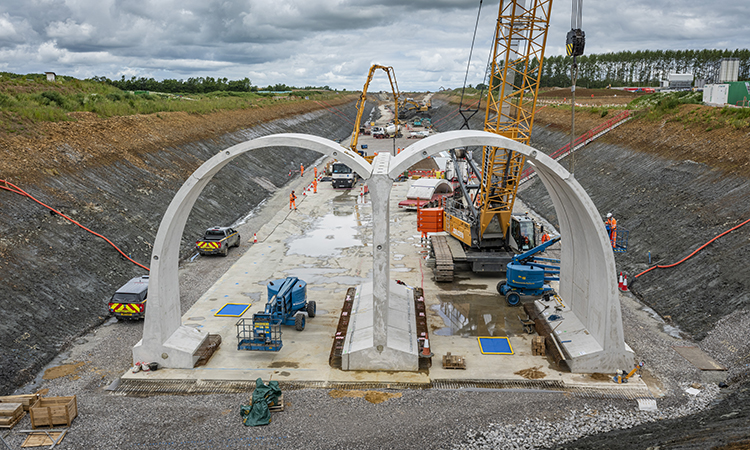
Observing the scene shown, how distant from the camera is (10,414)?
1150cm

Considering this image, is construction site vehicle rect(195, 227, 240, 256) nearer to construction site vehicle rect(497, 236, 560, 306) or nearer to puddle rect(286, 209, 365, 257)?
puddle rect(286, 209, 365, 257)

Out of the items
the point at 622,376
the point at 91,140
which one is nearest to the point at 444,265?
the point at 622,376

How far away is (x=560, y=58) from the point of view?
497 ft

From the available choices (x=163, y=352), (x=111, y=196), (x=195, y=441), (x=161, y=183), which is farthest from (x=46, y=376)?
(x=161, y=183)

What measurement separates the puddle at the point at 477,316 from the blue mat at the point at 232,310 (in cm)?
676

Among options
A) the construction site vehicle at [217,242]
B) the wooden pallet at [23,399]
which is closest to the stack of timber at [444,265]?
the construction site vehicle at [217,242]

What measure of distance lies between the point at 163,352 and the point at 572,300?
12.3 metres

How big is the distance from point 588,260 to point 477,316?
468 centimetres

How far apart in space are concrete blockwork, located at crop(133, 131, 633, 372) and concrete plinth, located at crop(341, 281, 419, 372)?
512mm

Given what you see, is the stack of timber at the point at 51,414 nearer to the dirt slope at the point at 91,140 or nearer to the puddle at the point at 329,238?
the dirt slope at the point at 91,140

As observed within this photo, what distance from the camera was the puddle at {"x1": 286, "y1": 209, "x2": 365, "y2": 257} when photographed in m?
26.0

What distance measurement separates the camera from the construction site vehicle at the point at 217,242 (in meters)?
24.3

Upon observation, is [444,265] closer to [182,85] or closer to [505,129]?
[505,129]

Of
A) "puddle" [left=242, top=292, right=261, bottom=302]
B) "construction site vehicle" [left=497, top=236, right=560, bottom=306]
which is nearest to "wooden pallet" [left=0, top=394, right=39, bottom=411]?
"puddle" [left=242, top=292, right=261, bottom=302]
